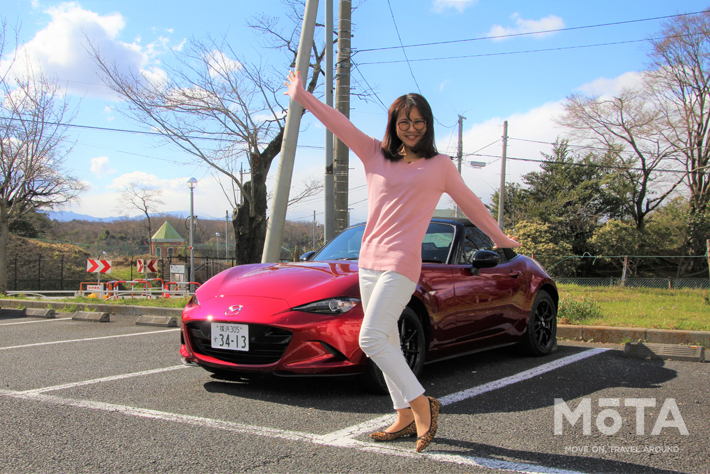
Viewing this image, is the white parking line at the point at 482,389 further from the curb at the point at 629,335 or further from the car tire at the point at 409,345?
the curb at the point at 629,335

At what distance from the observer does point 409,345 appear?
12.4 feet

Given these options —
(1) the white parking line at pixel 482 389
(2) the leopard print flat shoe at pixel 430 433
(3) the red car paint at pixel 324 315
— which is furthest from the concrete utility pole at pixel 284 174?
(2) the leopard print flat shoe at pixel 430 433

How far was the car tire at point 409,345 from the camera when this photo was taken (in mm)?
3553

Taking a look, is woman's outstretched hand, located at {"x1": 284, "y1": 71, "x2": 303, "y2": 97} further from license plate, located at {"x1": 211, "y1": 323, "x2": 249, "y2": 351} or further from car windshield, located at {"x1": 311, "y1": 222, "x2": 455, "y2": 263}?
car windshield, located at {"x1": 311, "y1": 222, "x2": 455, "y2": 263}

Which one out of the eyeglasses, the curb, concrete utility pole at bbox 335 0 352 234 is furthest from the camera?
concrete utility pole at bbox 335 0 352 234

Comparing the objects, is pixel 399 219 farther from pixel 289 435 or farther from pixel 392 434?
pixel 289 435

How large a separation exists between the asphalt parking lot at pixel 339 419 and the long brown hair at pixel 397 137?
148 cm

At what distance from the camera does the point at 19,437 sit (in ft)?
8.80

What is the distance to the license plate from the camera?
3.45 meters

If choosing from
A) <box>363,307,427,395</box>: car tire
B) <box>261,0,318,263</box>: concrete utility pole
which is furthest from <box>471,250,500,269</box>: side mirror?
<box>261,0,318,263</box>: concrete utility pole

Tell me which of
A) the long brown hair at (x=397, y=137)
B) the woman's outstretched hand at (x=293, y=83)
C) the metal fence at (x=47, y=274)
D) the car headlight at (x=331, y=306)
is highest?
the woman's outstretched hand at (x=293, y=83)

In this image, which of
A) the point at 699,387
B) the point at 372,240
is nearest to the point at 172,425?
the point at 372,240

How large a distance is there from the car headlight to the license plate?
388mm

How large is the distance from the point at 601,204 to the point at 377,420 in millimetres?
34451
